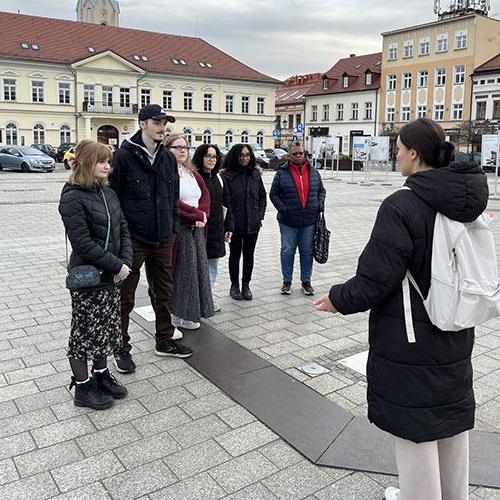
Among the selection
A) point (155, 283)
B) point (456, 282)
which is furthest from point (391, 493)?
point (155, 283)

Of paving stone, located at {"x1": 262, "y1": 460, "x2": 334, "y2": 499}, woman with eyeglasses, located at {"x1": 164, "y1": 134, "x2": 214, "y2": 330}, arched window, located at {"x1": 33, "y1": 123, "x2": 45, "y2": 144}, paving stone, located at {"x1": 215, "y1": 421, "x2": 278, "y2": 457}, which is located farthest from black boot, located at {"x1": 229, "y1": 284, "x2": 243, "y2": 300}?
arched window, located at {"x1": 33, "y1": 123, "x2": 45, "y2": 144}

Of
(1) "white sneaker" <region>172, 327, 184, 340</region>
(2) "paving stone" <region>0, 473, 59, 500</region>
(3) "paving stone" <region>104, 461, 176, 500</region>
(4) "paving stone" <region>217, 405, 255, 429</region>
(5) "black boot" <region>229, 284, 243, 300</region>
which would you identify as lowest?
(2) "paving stone" <region>0, 473, 59, 500</region>

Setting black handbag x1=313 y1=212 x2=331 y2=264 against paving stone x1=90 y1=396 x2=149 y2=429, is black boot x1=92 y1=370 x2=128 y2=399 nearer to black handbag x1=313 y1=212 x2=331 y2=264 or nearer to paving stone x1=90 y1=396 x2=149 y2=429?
paving stone x1=90 y1=396 x2=149 y2=429

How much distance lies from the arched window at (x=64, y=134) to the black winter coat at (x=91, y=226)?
2110 inches

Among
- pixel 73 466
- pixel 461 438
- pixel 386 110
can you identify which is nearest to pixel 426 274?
pixel 461 438

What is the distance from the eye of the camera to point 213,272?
6391 mm

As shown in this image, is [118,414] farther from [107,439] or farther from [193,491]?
[193,491]

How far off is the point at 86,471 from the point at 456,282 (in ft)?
7.30

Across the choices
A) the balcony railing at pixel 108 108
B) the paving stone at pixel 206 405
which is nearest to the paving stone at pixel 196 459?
the paving stone at pixel 206 405

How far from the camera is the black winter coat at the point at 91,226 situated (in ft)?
12.3

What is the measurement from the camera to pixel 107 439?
3557 mm

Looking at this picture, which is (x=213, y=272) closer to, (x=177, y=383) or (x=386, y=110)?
(x=177, y=383)

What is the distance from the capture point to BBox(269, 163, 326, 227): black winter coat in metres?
6.80

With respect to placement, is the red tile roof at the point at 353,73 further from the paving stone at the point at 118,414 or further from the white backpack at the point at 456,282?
the white backpack at the point at 456,282
